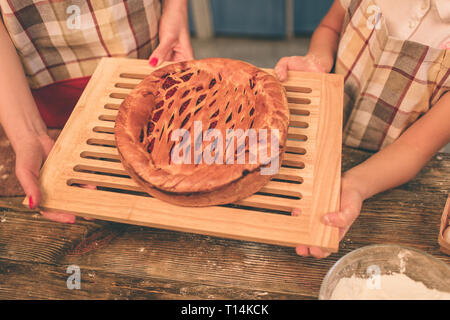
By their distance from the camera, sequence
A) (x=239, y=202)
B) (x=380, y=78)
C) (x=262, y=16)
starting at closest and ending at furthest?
(x=239, y=202) → (x=380, y=78) → (x=262, y=16)

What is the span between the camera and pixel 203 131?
0.92 metres

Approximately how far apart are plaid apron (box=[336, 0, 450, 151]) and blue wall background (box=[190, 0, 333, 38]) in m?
1.98

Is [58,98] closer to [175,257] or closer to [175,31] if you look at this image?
[175,31]

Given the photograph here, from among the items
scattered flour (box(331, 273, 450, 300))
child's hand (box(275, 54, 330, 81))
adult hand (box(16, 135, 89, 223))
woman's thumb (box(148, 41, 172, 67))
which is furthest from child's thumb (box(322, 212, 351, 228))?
woman's thumb (box(148, 41, 172, 67))

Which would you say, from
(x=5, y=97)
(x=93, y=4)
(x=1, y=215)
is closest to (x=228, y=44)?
(x=93, y=4)

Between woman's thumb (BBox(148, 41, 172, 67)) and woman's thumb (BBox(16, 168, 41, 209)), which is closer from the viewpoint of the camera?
woman's thumb (BBox(16, 168, 41, 209))

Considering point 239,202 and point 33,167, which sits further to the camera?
point 33,167

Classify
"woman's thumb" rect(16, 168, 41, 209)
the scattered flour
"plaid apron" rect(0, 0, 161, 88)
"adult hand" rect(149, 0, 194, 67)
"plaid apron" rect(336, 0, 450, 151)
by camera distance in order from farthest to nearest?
"adult hand" rect(149, 0, 194, 67) → "plaid apron" rect(0, 0, 161, 88) → "plaid apron" rect(336, 0, 450, 151) → "woman's thumb" rect(16, 168, 41, 209) → the scattered flour

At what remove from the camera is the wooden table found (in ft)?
2.83

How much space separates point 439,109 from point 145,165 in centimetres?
87

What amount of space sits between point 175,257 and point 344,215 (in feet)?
1.49

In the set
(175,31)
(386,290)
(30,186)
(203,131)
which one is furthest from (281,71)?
(30,186)

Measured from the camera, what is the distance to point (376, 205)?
0.99 m

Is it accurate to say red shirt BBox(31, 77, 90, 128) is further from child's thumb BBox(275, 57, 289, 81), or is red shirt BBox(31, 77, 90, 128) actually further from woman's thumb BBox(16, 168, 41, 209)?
child's thumb BBox(275, 57, 289, 81)
